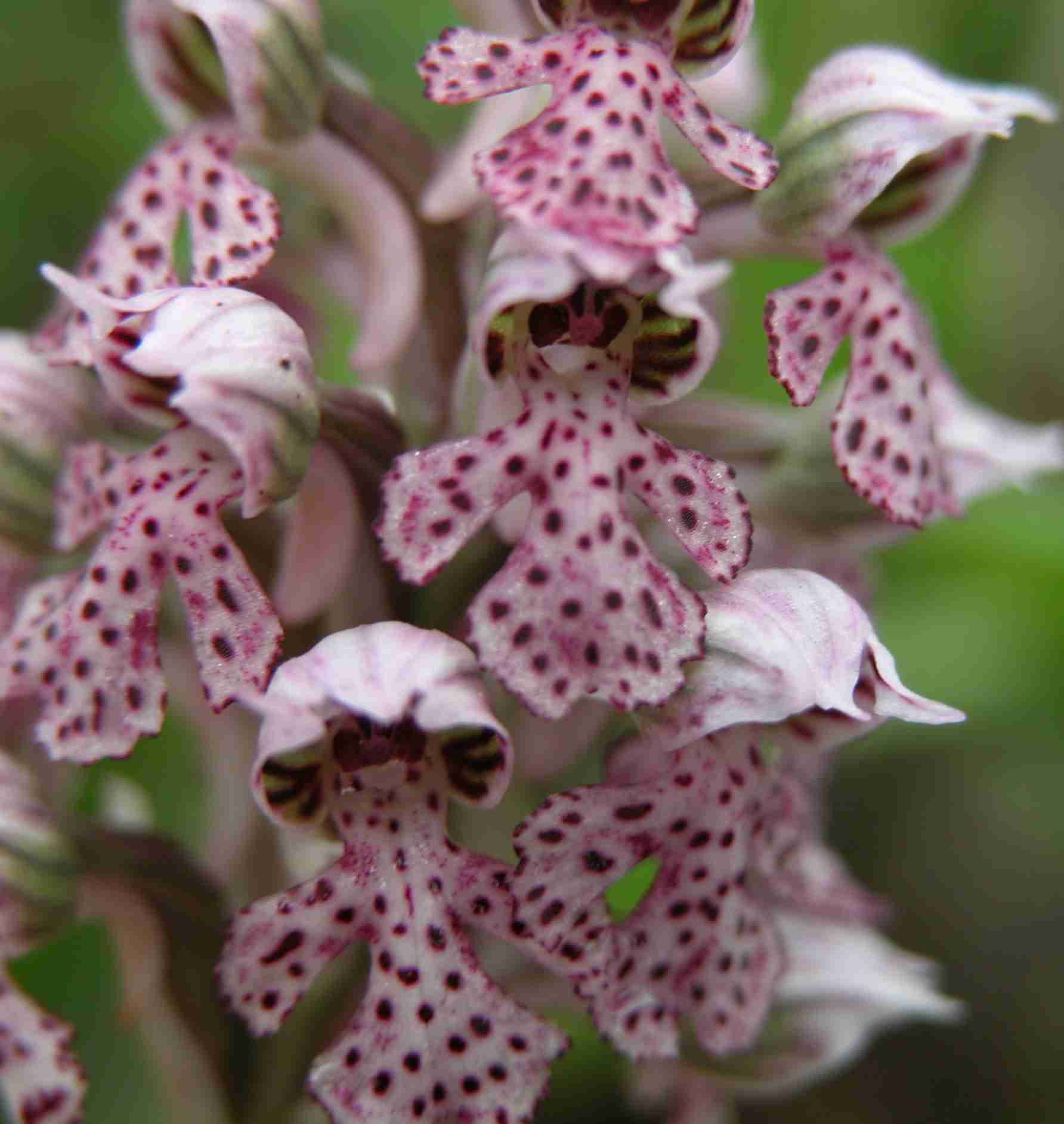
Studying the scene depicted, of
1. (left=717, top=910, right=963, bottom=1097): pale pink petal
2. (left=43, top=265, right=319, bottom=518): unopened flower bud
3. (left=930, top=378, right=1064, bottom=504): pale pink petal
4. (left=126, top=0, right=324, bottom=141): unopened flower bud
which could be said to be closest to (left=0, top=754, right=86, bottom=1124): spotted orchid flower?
(left=43, top=265, right=319, bottom=518): unopened flower bud

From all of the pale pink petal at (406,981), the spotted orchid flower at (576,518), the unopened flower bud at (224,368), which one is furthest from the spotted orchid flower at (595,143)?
the pale pink petal at (406,981)

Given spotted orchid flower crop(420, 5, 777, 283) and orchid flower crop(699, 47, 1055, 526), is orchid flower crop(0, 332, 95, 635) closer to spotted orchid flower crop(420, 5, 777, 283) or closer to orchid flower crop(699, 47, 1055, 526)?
spotted orchid flower crop(420, 5, 777, 283)

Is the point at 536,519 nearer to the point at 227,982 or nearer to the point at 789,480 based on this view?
the point at 227,982

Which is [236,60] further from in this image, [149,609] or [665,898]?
[665,898]

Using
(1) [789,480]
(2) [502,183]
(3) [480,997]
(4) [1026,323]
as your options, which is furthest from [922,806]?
(2) [502,183]

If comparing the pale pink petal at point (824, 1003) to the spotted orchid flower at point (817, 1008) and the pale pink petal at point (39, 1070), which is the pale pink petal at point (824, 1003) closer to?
the spotted orchid flower at point (817, 1008)

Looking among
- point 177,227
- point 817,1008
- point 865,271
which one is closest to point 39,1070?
point 177,227
